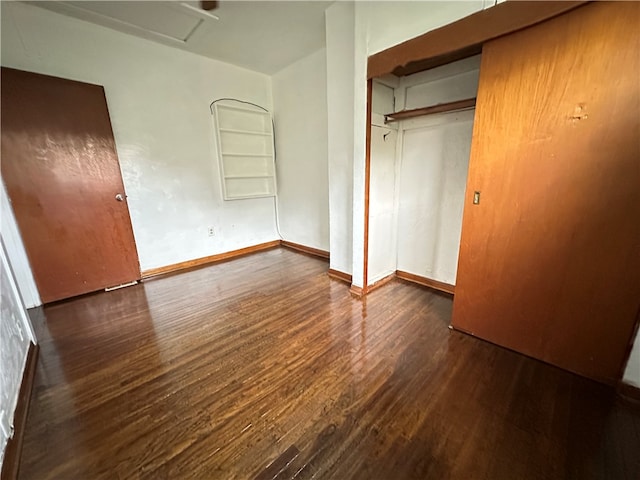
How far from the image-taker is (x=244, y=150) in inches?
141

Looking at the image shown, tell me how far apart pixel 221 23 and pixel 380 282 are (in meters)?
2.86

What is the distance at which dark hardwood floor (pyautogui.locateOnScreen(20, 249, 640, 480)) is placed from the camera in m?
1.06

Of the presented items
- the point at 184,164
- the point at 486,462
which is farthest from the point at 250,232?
the point at 486,462

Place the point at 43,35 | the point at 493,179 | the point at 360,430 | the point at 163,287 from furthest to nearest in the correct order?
the point at 163,287
the point at 43,35
the point at 493,179
the point at 360,430

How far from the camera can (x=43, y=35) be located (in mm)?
2193

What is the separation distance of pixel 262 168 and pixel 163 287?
2038 mm

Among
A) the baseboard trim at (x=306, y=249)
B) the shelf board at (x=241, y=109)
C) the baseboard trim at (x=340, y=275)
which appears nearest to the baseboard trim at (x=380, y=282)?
the baseboard trim at (x=340, y=275)

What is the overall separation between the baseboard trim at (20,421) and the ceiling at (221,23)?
8.76 feet

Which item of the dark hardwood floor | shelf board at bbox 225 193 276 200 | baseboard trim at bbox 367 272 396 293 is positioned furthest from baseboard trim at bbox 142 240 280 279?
baseboard trim at bbox 367 272 396 293

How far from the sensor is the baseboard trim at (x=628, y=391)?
131 centimetres

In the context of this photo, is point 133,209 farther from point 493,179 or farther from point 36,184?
point 493,179

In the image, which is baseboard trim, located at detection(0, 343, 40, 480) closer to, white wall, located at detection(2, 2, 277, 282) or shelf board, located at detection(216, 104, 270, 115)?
white wall, located at detection(2, 2, 277, 282)

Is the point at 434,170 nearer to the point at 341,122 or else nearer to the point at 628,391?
the point at 341,122

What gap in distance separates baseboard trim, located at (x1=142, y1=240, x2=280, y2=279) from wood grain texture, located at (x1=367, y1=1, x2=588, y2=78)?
275cm
